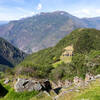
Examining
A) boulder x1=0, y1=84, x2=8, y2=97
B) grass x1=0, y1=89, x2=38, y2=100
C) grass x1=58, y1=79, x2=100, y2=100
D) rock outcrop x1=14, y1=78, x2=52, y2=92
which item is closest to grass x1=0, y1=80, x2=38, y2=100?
grass x1=0, y1=89, x2=38, y2=100

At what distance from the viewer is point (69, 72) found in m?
112

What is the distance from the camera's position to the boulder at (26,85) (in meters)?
30.5

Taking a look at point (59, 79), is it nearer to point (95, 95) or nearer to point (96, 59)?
point (96, 59)

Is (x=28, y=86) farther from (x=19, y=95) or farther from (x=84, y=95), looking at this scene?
(x=84, y=95)

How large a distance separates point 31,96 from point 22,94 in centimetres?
192

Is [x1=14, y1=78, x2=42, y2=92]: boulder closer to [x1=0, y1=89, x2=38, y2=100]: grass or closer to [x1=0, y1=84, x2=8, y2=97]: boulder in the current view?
[x1=0, y1=89, x2=38, y2=100]: grass

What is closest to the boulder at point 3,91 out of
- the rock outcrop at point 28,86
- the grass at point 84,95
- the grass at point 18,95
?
the grass at point 18,95

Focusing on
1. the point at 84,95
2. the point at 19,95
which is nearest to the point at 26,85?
the point at 19,95

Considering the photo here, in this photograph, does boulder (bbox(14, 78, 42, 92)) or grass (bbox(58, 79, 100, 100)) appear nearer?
grass (bbox(58, 79, 100, 100))

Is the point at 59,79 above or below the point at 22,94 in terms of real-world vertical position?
below

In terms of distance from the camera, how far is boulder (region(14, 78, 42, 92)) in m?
30.5

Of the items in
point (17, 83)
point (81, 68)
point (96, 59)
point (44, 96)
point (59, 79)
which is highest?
point (17, 83)

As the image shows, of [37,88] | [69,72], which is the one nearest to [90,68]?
[69,72]

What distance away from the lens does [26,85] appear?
31109 mm
